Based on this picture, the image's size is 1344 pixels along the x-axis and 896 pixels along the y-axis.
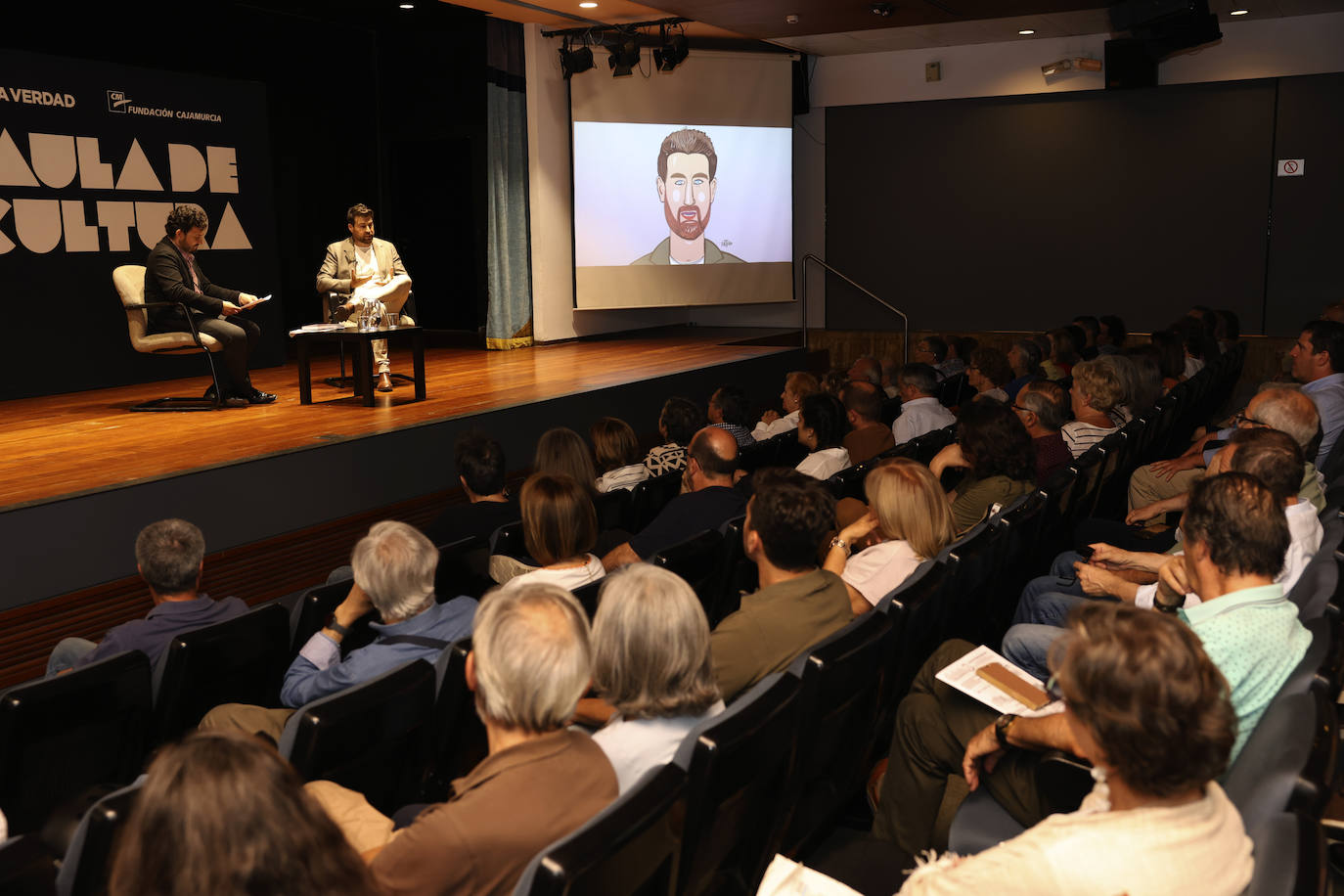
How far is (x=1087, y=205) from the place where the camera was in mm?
11562

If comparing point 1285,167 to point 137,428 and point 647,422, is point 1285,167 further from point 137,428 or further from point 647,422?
point 137,428

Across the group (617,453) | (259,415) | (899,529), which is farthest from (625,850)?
(259,415)

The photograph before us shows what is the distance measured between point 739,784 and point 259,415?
17.5 feet

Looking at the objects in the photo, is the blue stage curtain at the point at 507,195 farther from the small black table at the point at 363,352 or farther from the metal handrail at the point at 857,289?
the metal handrail at the point at 857,289

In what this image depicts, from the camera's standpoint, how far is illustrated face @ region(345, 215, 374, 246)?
754 cm

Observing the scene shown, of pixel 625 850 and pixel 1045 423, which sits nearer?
pixel 625 850

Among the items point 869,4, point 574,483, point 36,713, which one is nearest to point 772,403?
point 869,4

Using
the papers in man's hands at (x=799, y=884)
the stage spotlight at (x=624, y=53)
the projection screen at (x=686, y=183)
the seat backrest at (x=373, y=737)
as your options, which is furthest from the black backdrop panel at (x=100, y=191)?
the papers in man's hands at (x=799, y=884)

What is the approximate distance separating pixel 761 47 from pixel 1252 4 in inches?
189

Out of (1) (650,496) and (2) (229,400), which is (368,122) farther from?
(1) (650,496)

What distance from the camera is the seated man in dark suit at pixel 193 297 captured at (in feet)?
21.3

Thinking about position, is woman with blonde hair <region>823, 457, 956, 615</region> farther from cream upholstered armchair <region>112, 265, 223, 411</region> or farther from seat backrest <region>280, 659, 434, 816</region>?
cream upholstered armchair <region>112, 265, 223, 411</region>

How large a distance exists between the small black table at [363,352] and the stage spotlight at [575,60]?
4.41 meters

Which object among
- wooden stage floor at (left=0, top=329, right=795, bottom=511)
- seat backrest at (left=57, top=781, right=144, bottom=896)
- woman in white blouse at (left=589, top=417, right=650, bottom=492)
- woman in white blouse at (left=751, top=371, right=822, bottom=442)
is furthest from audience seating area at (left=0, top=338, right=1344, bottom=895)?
woman in white blouse at (left=751, top=371, right=822, bottom=442)
